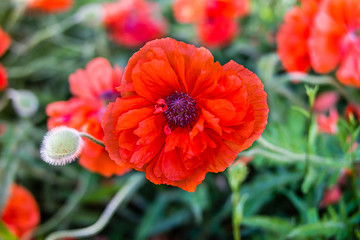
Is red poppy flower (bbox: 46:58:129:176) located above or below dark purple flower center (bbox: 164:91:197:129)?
below

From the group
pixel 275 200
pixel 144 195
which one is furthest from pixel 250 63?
pixel 144 195

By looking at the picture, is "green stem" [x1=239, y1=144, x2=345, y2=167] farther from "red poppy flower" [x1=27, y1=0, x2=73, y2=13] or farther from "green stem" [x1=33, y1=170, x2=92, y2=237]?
"red poppy flower" [x1=27, y1=0, x2=73, y2=13]

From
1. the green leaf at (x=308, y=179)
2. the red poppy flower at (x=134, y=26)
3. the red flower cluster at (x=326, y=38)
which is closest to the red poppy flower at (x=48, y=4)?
the red poppy flower at (x=134, y=26)

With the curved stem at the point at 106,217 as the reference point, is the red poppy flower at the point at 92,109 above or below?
above

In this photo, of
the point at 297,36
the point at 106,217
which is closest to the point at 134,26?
the point at 297,36

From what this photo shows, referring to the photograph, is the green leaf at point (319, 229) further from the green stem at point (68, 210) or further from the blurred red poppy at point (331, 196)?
the green stem at point (68, 210)

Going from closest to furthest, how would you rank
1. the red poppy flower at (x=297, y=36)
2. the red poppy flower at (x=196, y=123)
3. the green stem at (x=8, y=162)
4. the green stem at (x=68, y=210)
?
the red poppy flower at (x=196, y=123)
the red poppy flower at (x=297, y=36)
the green stem at (x=8, y=162)
the green stem at (x=68, y=210)

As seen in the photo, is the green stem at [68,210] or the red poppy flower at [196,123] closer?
the red poppy flower at [196,123]

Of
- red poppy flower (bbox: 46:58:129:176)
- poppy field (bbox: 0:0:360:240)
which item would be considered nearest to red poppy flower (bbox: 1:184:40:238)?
poppy field (bbox: 0:0:360:240)

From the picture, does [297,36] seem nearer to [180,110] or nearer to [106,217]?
[180,110]
